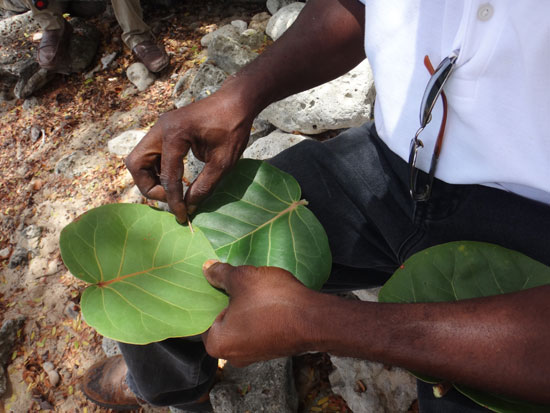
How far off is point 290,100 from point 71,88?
195 cm

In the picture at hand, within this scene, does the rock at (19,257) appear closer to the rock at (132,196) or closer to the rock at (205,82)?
the rock at (132,196)

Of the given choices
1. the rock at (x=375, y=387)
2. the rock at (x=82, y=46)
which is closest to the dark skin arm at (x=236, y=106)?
the rock at (x=375, y=387)

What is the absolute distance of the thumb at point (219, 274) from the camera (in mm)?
817

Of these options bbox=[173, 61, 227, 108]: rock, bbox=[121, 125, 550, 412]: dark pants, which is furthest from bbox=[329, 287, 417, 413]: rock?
bbox=[173, 61, 227, 108]: rock

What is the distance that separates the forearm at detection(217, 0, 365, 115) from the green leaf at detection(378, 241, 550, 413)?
1.73 ft

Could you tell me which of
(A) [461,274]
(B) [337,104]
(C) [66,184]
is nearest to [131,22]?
(C) [66,184]

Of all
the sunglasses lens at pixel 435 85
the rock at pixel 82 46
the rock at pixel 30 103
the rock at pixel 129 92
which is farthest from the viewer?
the rock at pixel 82 46

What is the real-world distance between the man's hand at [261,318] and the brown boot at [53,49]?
2.86 meters

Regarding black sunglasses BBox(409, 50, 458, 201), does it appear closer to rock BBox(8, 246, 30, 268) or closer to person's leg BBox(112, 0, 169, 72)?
rock BBox(8, 246, 30, 268)

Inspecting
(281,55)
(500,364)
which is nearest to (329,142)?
(281,55)

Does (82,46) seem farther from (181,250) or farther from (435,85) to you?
(435,85)

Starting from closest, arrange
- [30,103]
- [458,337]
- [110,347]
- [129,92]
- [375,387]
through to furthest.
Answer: [458,337] → [375,387] → [110,347] → [129,92] → [30,103]

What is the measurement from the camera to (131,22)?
2926 mm

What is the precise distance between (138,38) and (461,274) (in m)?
2.80
